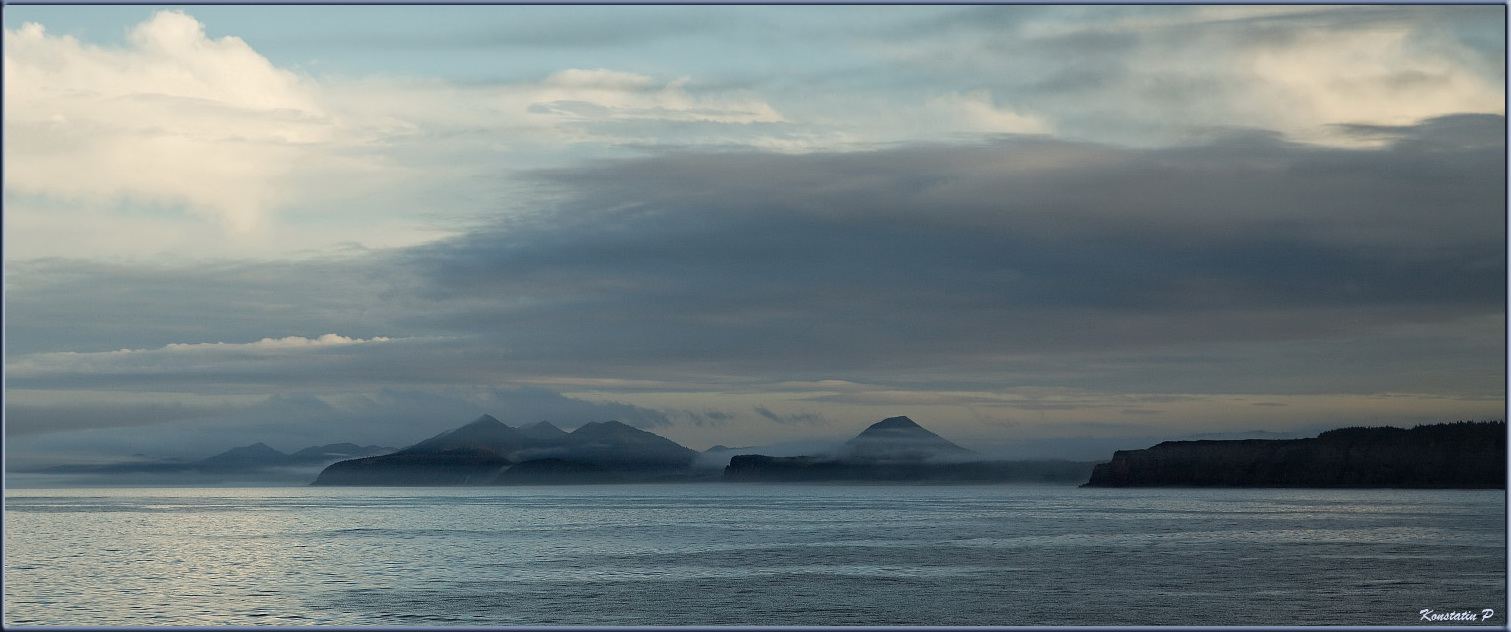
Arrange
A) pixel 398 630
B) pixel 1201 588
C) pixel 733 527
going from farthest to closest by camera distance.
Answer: pixel 733 527, pixel 1201 588, pixel 398 630

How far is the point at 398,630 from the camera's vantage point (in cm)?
3856

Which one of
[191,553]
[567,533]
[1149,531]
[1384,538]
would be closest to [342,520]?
[567,533]

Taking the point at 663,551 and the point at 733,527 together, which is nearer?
the point at 663,551

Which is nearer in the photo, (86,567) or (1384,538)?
(86,567)

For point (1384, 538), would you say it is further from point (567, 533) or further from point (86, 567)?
point (86, 567)

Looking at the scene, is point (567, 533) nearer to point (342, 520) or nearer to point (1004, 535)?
point (1004, 535)

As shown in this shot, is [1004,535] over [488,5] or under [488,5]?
under

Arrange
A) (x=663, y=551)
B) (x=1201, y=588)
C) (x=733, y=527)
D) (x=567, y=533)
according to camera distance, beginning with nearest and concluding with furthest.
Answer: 1. (x=1201, y=588)
2. (x=663, y=551)
3. (x=567, y=533)
4. (x=733, y=527)

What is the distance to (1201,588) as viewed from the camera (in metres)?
50.4

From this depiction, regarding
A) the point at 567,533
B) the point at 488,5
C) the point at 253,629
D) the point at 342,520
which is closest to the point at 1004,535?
the point at 567,533

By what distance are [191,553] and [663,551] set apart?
29.3 m

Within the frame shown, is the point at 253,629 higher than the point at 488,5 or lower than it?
lower

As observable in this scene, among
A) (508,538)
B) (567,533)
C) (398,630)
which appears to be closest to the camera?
(398,630)

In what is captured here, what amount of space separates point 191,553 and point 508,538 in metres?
23.6
